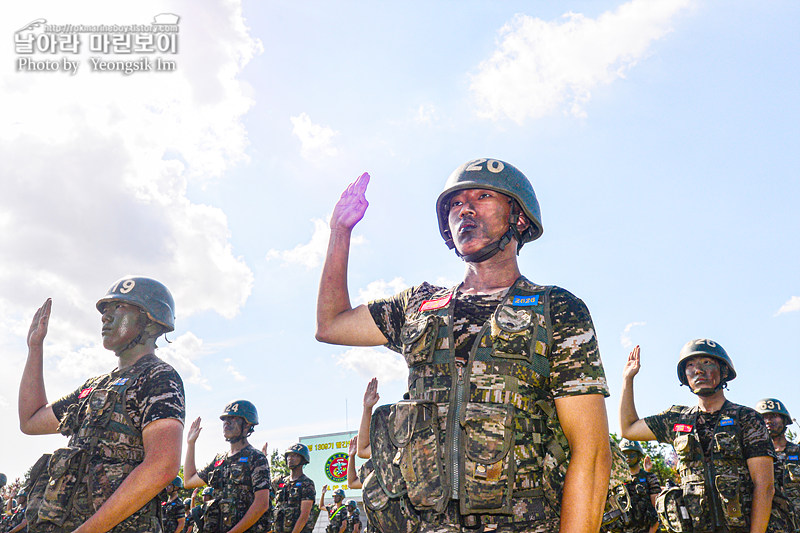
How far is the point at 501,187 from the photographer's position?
142 inches

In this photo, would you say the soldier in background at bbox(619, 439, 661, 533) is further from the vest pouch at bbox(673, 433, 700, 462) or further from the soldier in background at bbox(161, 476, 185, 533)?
the soldier in background at bbox(161, 476, 185, 533)

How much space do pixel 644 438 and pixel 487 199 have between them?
507 cm

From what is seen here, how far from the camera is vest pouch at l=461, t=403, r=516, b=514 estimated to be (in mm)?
2748

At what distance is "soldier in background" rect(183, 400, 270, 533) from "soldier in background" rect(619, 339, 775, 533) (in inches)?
230

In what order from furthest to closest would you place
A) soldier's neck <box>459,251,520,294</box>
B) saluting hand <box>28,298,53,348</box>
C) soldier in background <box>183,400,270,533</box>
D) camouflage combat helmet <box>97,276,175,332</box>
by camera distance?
soldier in background <box>183,400,270,533</box>
saluting hand <box>28,298,53,348</box>
camouflage combat helmet <box>97,276,175,332</box>
soldier's neck <box>459,251,520,294</box>

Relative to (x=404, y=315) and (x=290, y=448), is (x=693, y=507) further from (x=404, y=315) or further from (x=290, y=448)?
(x=290, y=448)

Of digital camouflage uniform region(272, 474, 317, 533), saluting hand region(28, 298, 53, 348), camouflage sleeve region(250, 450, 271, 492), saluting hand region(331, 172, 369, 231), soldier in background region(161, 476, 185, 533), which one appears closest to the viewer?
saluting hand region(331, 172, 369, 231)

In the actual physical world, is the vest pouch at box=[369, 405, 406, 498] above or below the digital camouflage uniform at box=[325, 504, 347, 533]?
above

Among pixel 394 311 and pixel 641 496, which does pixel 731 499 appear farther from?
pixel 641 496

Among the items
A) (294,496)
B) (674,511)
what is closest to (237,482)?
(294,496)

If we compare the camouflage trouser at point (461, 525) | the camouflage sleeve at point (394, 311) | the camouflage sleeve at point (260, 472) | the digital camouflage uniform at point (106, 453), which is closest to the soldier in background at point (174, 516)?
the camouflage sleeve at point (260, 472)

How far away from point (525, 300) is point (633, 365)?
14.1 feet

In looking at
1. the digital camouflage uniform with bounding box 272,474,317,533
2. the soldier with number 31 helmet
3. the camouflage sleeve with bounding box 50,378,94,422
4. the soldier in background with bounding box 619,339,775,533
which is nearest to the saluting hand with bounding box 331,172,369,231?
the soldier with number 31 helmet

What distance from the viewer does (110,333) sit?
543cm
